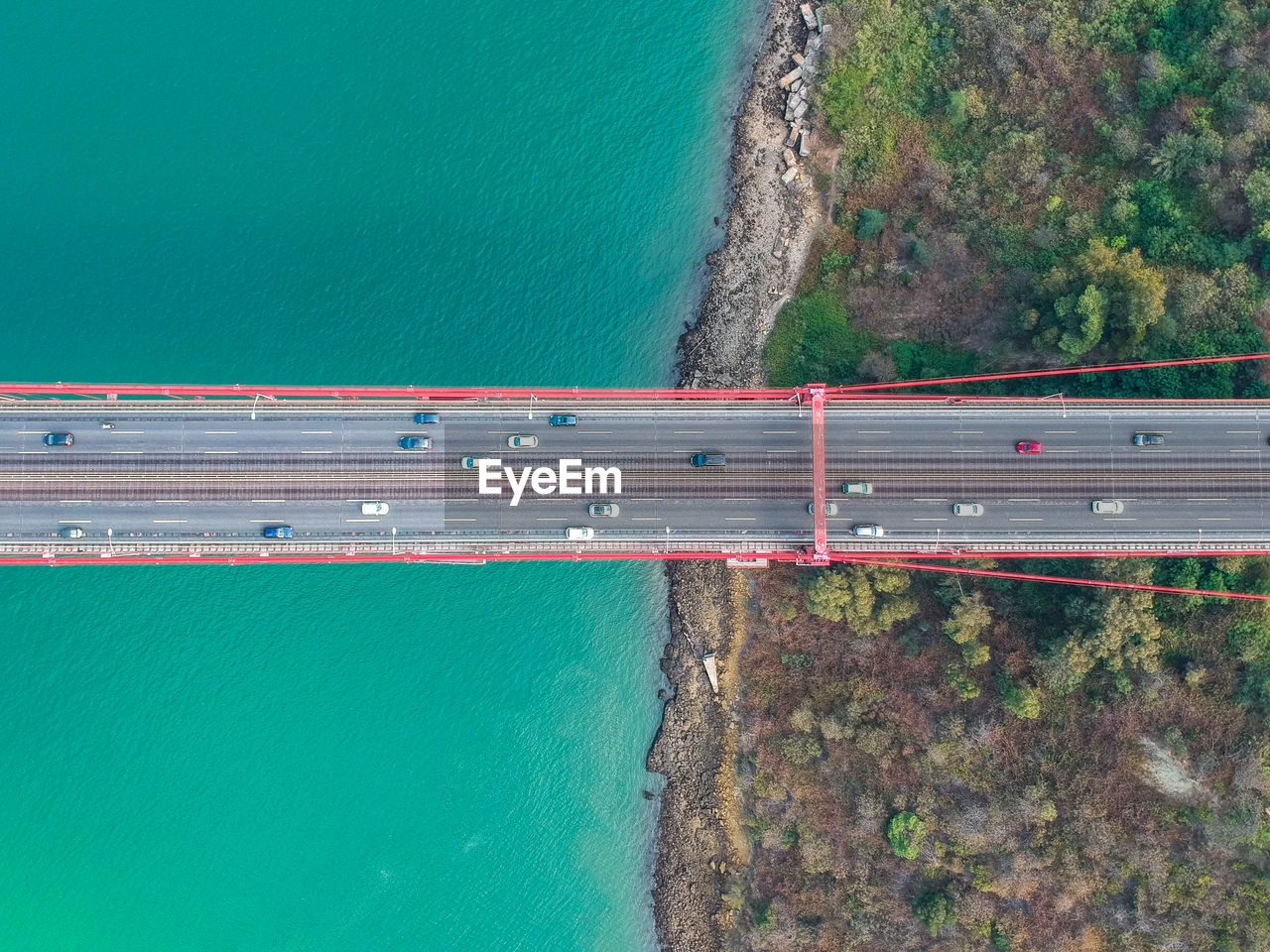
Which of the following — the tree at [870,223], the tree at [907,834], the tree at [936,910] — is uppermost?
the tree at [870,223]

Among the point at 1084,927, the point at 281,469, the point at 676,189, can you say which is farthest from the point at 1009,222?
the point at 281,469

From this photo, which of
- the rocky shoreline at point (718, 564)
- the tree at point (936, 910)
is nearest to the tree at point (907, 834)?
the tree at point (936, 910)

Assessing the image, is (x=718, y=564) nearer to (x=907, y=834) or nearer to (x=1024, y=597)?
(x=1024, y=597)

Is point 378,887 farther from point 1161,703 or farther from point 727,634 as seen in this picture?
point 1161,703

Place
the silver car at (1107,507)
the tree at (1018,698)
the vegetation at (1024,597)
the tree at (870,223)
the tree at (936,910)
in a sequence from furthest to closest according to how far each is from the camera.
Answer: the tree at (870,223)
the tree at (936,910)
the tree at (1018,698)
the vegetation at (1024,597)
the silver car at (1107,507)

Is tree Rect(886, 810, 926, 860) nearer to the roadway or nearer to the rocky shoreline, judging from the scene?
the rocky shoreline

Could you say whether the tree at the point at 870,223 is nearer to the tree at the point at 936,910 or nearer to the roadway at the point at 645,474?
the roadway at the point at 645,474

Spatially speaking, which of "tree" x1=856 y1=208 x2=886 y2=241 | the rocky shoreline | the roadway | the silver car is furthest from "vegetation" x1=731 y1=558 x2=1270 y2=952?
"tree" x1=856 y1=208 x2=886 y2=241
